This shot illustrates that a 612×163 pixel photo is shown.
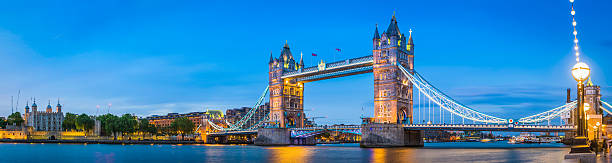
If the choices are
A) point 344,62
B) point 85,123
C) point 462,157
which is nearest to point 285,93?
point 344,62

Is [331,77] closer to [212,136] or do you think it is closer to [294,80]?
[294,80]

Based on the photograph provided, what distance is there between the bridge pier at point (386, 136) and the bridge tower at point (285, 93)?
20.5 meters

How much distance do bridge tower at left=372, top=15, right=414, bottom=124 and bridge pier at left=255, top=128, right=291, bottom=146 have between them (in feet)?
53.4

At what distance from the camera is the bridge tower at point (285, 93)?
78750 millimetres

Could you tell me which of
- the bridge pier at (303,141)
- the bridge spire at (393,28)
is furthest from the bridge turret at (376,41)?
the bridge pier at (303,141)

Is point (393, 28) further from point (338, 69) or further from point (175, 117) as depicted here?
point (175, 117)

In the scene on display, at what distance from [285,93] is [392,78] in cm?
2200

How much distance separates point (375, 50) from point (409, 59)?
4639 mm

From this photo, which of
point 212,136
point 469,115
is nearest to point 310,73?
point 469,115

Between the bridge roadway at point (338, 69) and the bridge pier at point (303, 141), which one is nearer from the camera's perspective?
the bridge roadway at point (338, 69)

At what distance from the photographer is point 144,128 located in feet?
349

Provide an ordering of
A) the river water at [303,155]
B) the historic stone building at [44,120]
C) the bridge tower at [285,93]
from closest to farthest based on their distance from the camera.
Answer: the river water at [303,155] → the bridge tower at [285,93] → the historic stone building at [44,120]

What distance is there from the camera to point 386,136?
57.6 meters

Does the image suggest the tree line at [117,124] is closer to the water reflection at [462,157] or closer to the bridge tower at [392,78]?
the bridge tower at [392,78]
